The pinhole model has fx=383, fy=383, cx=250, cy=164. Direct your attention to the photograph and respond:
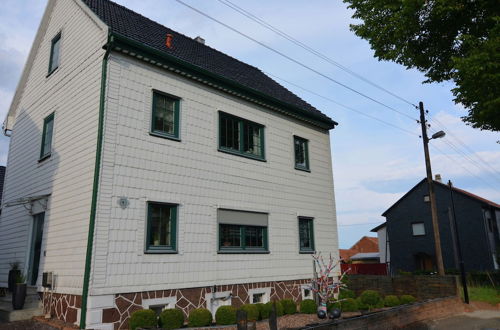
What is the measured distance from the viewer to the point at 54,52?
14570 millimetres

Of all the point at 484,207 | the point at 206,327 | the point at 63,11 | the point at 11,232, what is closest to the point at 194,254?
the point at 206,327

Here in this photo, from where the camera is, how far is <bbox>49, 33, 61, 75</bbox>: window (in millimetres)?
14197

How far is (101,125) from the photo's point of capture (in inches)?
402

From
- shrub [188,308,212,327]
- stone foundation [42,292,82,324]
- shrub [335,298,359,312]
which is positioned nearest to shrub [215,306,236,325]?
shrub [188,308,212,327]

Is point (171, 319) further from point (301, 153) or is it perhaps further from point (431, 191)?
point (431, 191)

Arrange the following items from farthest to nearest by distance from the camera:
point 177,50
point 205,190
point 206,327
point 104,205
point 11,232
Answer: point 11,232
point 177,50
point 205,190
point 104,205
point 206,327

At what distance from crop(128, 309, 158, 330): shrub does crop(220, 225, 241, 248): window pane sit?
3716 mm

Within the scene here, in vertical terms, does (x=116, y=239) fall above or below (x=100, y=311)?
above

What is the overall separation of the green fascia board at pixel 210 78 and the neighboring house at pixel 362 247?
52.8 meters

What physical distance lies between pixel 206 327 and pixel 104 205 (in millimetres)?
3936

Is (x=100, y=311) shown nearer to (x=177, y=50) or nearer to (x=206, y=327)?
(x=206, y=327)

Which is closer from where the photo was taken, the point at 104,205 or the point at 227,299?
the point at 104,205

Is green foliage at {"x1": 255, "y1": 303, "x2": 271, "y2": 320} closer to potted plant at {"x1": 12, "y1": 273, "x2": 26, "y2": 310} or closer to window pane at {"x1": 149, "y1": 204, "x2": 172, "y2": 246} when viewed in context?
window pane at {"x1": 149, "y1": 204, "x2": 172, "y2": 246}

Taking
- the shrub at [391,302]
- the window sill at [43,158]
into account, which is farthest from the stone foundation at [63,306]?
the shrub at [391,302]
